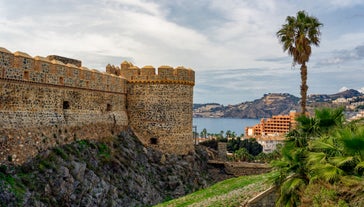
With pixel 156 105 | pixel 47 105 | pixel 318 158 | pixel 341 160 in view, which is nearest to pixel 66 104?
pixel 47 105

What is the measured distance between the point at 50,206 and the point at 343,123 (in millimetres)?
11130

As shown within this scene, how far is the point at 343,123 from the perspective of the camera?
8.77 m

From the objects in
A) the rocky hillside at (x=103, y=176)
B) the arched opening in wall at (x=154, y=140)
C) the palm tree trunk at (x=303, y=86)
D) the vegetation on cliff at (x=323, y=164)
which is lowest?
the rocky hillside at (x=103, y=176)

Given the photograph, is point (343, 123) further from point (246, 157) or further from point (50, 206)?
point (246, 157)

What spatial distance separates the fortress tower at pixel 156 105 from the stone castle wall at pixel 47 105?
213 centimetres

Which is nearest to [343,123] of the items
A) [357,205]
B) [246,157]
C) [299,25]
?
[357,205]

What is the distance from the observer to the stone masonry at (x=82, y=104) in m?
15.4

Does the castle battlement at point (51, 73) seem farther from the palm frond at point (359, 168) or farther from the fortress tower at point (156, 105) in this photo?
the palm frond at point (359, 168)

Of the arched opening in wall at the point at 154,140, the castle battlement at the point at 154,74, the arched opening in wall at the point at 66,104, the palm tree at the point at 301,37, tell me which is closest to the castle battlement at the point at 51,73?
the arched opening in wall at the point at 66,104

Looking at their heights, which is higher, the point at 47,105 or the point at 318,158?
the point at 47,105

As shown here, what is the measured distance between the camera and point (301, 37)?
64.3 ft

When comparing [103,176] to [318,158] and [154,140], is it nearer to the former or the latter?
[154,140]

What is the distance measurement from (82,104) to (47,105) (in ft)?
9.60

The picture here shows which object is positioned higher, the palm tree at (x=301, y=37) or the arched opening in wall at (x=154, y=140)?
the palm tree at (x=301, y=37)
